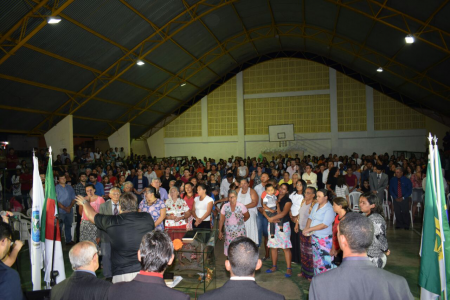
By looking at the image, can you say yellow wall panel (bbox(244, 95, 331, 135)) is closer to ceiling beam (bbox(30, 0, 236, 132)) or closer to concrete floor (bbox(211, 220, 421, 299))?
ceiling beam (bbox(30, 0, 236, 132))

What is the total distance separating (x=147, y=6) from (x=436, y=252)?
10623 millimetres

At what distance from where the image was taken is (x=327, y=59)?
19.6 meters

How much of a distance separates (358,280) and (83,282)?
62.7 inches

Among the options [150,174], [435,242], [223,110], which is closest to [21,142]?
[150,174]

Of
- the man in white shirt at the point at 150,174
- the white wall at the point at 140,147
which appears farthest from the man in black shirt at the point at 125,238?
the white wall at the point at 140,147

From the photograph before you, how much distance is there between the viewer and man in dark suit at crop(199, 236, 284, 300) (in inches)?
70.6

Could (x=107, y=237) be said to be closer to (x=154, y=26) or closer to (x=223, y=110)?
(x=154, y=26)

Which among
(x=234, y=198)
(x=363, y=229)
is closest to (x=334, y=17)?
(x=234, y=198)

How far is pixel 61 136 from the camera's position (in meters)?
15.0

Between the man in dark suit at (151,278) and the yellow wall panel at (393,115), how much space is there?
63.0 feet

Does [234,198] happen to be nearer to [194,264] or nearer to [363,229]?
[194,264]

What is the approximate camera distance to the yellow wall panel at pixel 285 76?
19.7 meters

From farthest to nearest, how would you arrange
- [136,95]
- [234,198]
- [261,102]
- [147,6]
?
[261,102] < [136,95] < [147,6] < [234,198]

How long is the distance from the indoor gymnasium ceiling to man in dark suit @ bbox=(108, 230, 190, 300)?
855 cm
